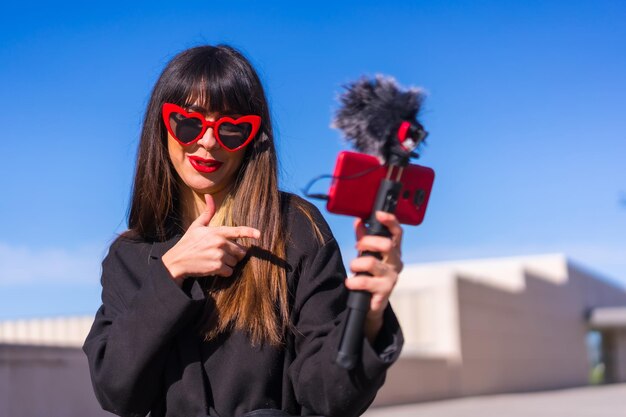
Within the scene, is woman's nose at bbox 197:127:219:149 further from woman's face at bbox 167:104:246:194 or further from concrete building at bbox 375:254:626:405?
concrete building at bbox 375:254:626:405

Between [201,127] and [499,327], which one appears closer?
[201,127]

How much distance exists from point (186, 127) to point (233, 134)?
→ 12 cm

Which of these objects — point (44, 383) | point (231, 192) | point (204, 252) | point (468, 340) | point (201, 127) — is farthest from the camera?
point (468, 340)

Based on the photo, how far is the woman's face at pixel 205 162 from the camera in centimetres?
214

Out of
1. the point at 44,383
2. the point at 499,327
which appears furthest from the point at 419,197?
the point at 499,327

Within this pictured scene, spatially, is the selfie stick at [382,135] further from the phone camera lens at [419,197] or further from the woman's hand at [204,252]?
the woman's hand at [204,252]

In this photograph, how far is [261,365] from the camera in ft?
6.69

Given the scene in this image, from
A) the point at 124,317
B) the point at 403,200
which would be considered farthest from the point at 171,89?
the point at 403,200

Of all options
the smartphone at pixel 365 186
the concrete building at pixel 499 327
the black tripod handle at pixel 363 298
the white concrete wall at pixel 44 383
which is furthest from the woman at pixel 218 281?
the concrete building at pixel 499 327

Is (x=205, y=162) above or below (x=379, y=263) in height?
above

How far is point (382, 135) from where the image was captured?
152cm

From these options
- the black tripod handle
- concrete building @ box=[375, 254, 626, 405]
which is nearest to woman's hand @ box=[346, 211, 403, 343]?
the black tripod handle

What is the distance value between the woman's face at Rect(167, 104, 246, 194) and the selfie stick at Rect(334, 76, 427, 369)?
26.3 inches

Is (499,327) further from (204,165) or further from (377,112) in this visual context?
(377,112)
